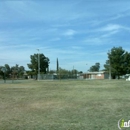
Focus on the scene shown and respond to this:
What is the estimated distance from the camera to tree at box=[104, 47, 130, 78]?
77.9 m

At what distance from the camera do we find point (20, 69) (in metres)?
125

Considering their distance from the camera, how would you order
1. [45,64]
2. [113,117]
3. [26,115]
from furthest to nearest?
[45,64]
[26,115]
[113,117]

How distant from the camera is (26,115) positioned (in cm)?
819

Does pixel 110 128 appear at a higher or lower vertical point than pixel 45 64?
lower

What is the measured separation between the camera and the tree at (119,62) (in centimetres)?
7794

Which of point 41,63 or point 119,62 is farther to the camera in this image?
point 41,63

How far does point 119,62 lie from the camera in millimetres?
78875

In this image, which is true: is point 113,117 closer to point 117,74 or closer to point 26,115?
point 26,115

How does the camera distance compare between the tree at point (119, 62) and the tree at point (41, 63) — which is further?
the tree at point (41, 63)

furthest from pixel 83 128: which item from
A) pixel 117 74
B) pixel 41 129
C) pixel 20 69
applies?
pixel 20 69

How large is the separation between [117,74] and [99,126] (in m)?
75.0

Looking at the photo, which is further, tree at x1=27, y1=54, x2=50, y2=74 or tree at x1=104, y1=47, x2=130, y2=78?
tree at x1=27, y1=54, x2=50, y2=74

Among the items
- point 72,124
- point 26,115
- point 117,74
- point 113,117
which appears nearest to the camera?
point 72,124

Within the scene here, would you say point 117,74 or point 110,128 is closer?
point 110,128
